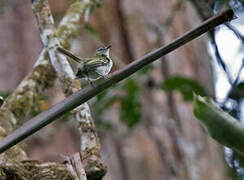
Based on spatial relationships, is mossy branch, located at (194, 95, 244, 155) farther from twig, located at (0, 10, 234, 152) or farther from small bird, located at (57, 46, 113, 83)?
small bird, located at (57, 46, 113, 83)

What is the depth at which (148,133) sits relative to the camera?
20.3 ft

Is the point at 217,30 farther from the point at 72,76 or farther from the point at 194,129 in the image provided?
the point at 194,129

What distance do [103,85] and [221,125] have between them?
1.36 ft

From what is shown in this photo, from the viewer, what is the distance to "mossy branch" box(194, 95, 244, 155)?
4.95 ft

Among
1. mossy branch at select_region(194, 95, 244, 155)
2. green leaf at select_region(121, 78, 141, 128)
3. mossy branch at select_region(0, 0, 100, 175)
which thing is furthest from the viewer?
green leaf at select_region(121, 78, 141, 128)

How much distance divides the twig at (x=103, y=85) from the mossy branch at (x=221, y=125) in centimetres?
20

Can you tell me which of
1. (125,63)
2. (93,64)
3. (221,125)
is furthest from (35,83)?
(125,63)

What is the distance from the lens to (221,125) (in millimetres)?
1508

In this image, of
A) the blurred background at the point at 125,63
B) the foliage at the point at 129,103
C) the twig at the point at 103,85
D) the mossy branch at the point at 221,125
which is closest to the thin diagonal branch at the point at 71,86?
the twig at the point at 103,85

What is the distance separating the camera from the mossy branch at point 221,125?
1508mm

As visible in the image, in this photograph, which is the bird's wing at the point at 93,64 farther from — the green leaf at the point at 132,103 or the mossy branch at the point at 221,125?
the green leaf at the point at 132,103

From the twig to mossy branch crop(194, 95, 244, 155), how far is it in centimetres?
20

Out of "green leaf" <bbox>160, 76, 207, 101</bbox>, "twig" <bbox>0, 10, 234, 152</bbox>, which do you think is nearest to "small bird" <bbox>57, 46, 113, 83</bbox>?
"twig" <bbox>0, 10, 234, 152</bbox>

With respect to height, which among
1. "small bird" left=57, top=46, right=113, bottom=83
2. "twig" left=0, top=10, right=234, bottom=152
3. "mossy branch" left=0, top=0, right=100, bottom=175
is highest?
"mossy branch" left=0, top=0, right=100, bottom=175
